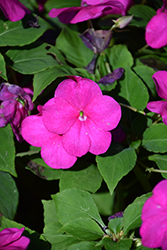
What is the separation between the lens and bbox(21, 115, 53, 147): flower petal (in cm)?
78

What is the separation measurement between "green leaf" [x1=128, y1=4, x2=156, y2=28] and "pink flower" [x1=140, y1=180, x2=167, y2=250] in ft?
2.14

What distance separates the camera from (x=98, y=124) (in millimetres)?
726

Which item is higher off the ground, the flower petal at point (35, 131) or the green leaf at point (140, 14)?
the green leaf at point (140, 14)

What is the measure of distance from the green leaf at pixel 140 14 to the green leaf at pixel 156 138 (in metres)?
0.40

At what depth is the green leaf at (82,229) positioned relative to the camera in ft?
2.26

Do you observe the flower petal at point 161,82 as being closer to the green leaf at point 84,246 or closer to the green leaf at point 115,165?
the green leaf at point 115,165

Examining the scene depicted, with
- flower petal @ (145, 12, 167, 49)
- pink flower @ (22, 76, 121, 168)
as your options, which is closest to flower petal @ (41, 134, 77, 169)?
pink flower @ (22, 76, 121, 168)

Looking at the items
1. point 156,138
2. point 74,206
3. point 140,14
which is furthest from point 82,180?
→ point 140,14

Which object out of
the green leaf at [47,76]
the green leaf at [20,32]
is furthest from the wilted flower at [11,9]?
the green leaf at [47,76]

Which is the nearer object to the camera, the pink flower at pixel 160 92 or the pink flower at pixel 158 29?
the pink flower at pixel 160 92

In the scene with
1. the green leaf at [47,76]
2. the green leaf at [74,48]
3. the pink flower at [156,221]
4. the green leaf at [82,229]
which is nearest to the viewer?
the pink flower at [156,221]

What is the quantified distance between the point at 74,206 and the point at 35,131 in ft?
0.69

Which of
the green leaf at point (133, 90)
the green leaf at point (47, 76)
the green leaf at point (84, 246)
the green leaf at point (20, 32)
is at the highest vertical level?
the green leaf at point (20, 32)

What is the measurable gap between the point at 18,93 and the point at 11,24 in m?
0.25
